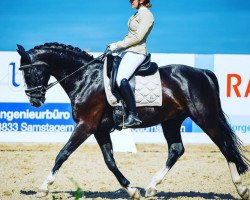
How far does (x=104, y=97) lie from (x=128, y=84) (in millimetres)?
444

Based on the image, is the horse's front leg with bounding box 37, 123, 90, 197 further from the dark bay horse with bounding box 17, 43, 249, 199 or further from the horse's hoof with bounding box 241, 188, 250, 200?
the horse's hoof with bounding box 241, 188, 250, 200

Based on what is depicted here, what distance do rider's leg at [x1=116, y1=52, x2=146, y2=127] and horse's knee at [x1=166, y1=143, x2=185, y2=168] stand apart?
946mm

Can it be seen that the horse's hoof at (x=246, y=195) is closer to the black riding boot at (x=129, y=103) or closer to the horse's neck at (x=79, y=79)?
the black riding boot at (x=129, y=103)

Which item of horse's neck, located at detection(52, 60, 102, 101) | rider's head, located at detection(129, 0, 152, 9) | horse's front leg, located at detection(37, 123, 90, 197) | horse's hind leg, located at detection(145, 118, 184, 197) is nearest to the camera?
horse's front leg, located at detection(37, 123, 90, 197)

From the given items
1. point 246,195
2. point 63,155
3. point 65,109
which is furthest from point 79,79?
point 65,109

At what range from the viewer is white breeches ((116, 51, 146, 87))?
25.6 feet

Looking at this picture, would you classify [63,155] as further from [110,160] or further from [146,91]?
[146,91]

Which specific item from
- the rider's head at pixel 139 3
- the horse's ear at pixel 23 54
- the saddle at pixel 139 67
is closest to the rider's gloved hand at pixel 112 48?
the saddle at pixel 139 67

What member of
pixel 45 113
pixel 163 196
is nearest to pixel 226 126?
pixel 163 196

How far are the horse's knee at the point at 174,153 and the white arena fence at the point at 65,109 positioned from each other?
6.53 metres

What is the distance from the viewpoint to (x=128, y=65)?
7.84 meters

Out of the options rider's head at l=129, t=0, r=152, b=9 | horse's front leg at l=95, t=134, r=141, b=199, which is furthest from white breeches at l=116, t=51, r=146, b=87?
horse's front leg at l=95, t=134, r=141, b=199

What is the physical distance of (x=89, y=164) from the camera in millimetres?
12227

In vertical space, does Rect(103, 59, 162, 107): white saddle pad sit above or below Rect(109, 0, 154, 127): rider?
below
